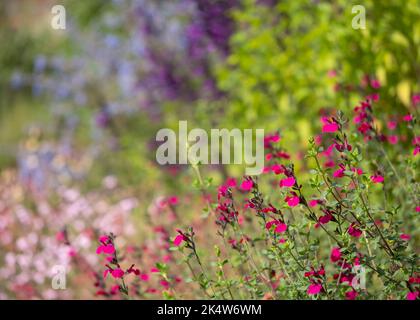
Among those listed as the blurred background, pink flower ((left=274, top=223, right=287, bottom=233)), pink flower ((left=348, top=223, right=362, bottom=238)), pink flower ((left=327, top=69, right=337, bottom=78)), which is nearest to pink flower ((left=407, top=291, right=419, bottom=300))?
pink flower ((left=348, top=223, right=362, bottom=238))

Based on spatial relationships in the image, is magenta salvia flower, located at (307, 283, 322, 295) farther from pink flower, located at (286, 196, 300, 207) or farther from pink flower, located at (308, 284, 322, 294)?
pink flower, located at (286, 196, 300, 207)

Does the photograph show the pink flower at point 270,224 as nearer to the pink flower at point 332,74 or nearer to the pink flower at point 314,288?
the pink flower at point 314,288

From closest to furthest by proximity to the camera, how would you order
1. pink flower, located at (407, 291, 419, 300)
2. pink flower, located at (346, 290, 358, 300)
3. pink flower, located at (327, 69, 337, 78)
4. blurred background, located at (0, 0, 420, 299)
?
pink flower, located at (407, 291, 419, 300), pink flower, located at (346, 290, 358, 300), pink flower, located at (327, 69, 337, 78), blurred background, located at (0, 0, 420, 299)

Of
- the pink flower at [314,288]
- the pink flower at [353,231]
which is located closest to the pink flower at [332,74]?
the pink flower at [353,231]

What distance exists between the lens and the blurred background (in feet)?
12.8

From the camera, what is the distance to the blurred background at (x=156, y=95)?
12.8ft

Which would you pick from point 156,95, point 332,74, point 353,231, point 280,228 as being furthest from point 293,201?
point 156,95

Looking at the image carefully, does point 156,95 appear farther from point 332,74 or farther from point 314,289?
point 314,289

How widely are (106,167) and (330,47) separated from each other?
4555 mm

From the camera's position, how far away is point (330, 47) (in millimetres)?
3934

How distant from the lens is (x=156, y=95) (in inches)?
276

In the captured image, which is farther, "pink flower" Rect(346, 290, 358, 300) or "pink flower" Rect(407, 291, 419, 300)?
"pink flower" Rect(346, 290, 358, 300)

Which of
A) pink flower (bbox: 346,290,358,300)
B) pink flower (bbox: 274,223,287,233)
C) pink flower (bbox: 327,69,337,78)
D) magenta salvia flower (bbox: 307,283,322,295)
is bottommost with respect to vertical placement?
pink flower (bbox: 346,290,358,300)
